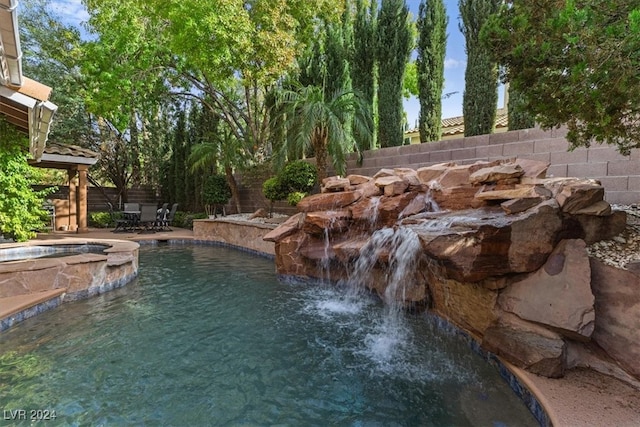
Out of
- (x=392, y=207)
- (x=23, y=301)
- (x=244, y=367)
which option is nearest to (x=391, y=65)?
(x=392, y=207)

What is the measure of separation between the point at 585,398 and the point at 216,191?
42.9 ft

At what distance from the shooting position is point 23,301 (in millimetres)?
4461

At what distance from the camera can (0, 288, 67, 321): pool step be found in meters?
4.13

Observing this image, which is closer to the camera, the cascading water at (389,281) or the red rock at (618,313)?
the red rock at (618,313)

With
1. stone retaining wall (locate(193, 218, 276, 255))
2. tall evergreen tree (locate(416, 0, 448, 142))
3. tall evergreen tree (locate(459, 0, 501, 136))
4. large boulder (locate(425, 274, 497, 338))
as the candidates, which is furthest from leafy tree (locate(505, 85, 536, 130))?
stone retaining wall (locate(193, 218, 276, 255))

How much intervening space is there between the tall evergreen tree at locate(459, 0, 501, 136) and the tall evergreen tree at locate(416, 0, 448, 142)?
1.10m

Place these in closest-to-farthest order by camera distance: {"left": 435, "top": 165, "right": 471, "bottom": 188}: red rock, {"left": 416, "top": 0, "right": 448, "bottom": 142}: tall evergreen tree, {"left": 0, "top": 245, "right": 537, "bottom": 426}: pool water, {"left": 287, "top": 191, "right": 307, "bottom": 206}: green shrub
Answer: {"left": 0, "top": 245, "right": 537, "bottom": 426}: pool water < {"left": 435, "top": 165, "right": 471, "bottom": 188}: red rock < {"left": 416, "top": 0, "right": 448, "bottom": 142}: tall evergreen tree < {"left": 287, "top": 191, "right": 307, "bottom": 206}: green shrub

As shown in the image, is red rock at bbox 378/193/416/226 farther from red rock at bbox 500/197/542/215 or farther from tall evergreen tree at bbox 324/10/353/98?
tall evergreen tree at bbox 324/10/353/98

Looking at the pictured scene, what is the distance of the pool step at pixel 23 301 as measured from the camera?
4.13 m

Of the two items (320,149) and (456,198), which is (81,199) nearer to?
(320,149)

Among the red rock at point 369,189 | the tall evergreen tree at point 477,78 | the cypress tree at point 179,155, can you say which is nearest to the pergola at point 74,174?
the cypress tree at point 179,155

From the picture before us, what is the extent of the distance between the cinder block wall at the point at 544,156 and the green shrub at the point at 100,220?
483 inches

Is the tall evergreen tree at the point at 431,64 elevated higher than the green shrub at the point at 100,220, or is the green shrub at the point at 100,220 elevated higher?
the tall evergreen tree at the point at 431,64

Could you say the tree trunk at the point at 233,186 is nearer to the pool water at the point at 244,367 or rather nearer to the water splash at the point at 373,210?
the pool water at the point at 244,367
